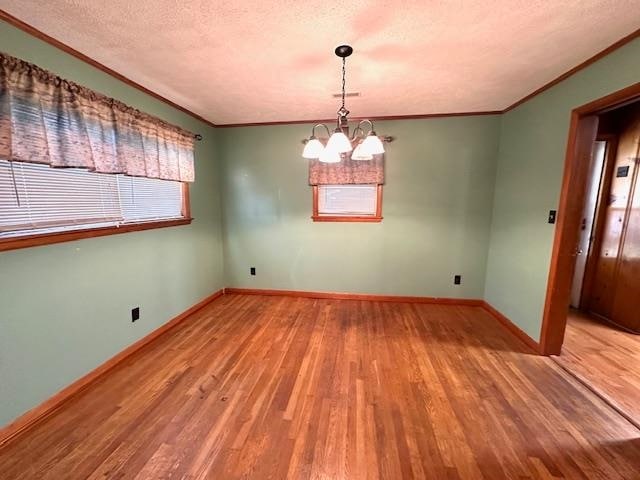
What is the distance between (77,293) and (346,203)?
2.80 metres

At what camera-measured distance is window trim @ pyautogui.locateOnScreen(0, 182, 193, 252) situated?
1.51 m

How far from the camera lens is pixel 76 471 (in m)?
1.36

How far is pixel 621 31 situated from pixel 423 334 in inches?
103

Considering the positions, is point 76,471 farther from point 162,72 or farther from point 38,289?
point 162,72

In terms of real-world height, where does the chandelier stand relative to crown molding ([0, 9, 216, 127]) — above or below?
below

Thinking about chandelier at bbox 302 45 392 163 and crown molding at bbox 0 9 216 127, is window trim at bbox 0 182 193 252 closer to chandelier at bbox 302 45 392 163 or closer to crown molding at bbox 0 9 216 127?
crown molding at bbox 0 9 216 127

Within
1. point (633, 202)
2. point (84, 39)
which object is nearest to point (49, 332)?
point (84, 39)

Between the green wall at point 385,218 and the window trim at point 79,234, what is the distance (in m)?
0.95

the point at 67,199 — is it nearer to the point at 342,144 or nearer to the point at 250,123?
the point at 342,144

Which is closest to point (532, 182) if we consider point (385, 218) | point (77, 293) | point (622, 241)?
point (622, 241)

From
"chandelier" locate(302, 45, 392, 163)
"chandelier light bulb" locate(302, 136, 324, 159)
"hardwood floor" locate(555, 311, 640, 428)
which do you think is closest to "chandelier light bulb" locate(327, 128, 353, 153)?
"chandelier" locate(302, 45, 392, 163)

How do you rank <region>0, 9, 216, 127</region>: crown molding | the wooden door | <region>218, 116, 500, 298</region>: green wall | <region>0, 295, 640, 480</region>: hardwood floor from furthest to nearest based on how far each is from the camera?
<region>218, 116, 500, 298</region>: green wall < the wooden door < <region>0, 9, 216, 127</region>: crown molding < <region>0, 295, 640, 480</region>: hardwood floor

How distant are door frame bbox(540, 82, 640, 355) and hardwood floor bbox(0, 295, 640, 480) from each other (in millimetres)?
304

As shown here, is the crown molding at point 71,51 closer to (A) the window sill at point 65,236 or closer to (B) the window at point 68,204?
(B) the window at point 68,204
